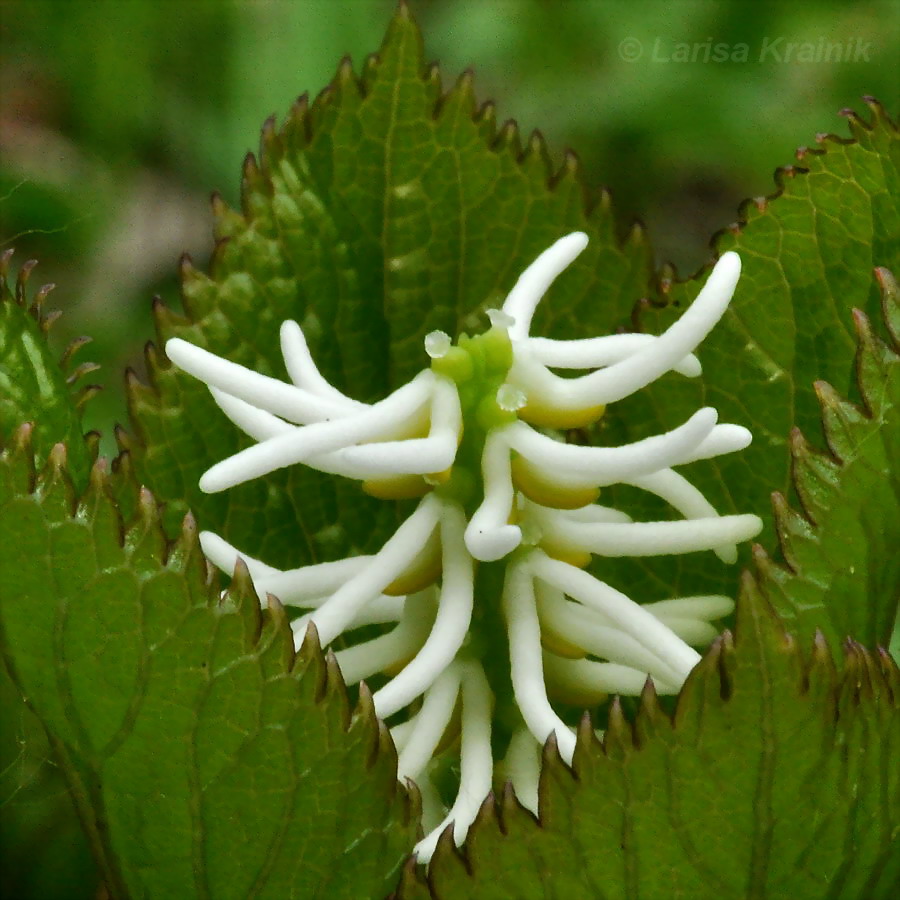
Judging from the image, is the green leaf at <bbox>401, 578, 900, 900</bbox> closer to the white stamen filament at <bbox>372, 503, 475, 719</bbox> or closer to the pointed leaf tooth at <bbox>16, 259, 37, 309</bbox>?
the white stamen filament at <bbox>372, 503, 475, 719</bbox>

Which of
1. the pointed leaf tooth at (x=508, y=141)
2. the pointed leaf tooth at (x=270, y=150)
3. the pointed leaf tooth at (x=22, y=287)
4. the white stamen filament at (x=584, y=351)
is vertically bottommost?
the pointed leaf tooth at (x=22, y=287)

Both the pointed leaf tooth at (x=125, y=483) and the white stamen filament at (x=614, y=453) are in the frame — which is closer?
the white stamen filament at (x=614, y=453)

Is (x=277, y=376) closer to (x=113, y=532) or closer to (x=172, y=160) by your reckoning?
(x=113, y=532)

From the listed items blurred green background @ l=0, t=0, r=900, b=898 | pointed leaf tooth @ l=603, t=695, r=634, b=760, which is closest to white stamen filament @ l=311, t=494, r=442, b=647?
pointed leaf tooth @ l=603, t=695, r=634, b=760

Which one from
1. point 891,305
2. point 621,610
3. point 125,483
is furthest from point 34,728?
point 891,305

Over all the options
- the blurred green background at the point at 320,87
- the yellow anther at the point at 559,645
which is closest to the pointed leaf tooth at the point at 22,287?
the yellow anther at the point at 559,645

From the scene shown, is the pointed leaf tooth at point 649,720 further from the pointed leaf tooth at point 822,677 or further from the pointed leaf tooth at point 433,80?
the pointed leaf tooth at point 433,80

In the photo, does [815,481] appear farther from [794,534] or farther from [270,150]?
[270,150]
